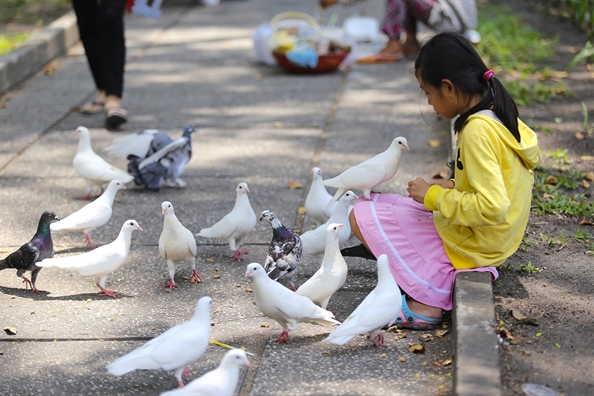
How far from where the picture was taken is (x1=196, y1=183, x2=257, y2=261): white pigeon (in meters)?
4.38

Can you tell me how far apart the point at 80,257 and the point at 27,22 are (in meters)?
7.20

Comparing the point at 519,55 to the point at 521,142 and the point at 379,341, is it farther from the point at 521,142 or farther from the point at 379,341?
the point at 379,341

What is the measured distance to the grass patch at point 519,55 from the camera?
702 cm

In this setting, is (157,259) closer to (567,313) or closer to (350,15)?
(567,313)

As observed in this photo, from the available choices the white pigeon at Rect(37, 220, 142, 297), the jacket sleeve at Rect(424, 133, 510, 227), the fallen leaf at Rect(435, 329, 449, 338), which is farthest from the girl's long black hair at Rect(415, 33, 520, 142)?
the white pigeon at Rect(37, 220, 142, 297)

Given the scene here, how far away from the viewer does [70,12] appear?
10336 millimetres

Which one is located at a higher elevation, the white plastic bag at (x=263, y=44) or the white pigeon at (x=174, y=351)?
the white pigeon at (x=174, y=351)

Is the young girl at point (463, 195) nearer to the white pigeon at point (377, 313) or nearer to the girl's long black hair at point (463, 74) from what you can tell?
the girl's long black hair at point (463, 74)

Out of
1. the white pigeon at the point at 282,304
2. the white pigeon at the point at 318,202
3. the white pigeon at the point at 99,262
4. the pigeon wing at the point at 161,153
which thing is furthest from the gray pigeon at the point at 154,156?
the white pigeon at the point at 282,304

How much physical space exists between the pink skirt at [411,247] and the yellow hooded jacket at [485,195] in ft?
0.21

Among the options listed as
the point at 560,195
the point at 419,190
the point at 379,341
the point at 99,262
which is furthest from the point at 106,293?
the point at 560,195

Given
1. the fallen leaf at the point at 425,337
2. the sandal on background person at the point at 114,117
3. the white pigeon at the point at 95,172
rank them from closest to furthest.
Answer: the fallen leaf at the point at 425,337 → the white pigeon at the point at 95,172 → the sandal on background person at the point at 114,117

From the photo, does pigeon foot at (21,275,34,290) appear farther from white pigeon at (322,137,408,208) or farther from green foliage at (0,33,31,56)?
green foliage at (0,33,31,56)

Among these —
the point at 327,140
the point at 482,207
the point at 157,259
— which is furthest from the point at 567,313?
the point at 327,140
